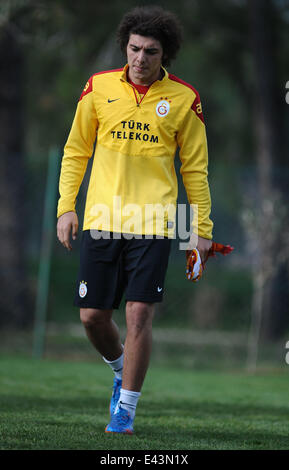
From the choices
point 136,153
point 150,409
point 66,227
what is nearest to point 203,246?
point 136,153

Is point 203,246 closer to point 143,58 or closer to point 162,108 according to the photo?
point 162,108

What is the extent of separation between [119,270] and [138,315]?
26 cm

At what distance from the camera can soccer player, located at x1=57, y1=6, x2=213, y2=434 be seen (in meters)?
3.99

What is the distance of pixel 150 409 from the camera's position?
5.05 m

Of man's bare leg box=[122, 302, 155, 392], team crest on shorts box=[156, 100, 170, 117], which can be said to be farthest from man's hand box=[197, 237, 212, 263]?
team crest on shorts box=[156, 100, 170, 117]

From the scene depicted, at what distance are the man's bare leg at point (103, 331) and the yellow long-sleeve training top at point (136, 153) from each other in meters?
0.45

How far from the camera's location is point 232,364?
9.09 metres

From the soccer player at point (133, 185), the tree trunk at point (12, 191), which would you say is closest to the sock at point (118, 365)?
the soccer player at point (133, 185)

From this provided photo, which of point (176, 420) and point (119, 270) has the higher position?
point (119, 270)

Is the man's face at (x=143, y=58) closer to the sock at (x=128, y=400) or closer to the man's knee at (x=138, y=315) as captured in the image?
the man's knee at (x=138, y=315)

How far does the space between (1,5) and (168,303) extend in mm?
4470
